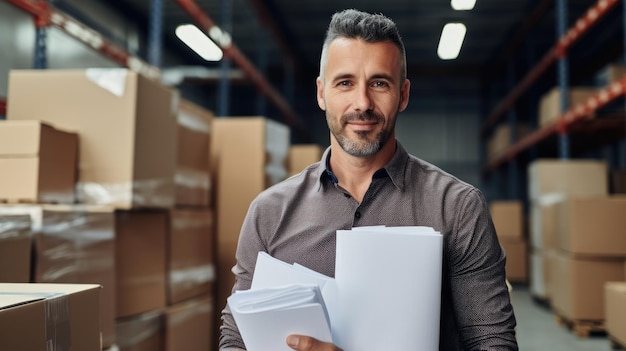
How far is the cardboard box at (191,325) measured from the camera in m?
3.21

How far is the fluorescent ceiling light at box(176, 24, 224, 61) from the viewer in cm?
671

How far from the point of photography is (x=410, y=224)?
1573 millimetres

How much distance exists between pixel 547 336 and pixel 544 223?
6.57 ft

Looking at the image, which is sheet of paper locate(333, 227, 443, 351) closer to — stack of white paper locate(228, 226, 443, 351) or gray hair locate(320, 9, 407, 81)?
stack of white paper locate(228, 226, 443, 351)

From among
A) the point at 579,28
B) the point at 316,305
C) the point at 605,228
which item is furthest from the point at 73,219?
the point at 579,28

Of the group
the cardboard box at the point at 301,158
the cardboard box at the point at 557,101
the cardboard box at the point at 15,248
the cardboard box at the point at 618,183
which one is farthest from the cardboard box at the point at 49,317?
the cardboard box at the point at 557,101

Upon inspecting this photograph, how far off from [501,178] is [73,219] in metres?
14.0

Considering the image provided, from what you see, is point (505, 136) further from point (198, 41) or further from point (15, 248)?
point (15, 248)

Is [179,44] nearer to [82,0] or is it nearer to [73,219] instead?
[82,0]

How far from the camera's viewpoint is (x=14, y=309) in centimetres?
109

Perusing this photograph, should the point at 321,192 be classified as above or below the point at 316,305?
above

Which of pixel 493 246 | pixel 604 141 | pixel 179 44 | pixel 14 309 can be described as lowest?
pixel 14 309

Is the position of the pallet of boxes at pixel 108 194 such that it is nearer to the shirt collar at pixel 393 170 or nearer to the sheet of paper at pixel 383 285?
the shirt collar at pixel 393 170

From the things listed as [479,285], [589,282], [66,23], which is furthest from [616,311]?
[66,23]
